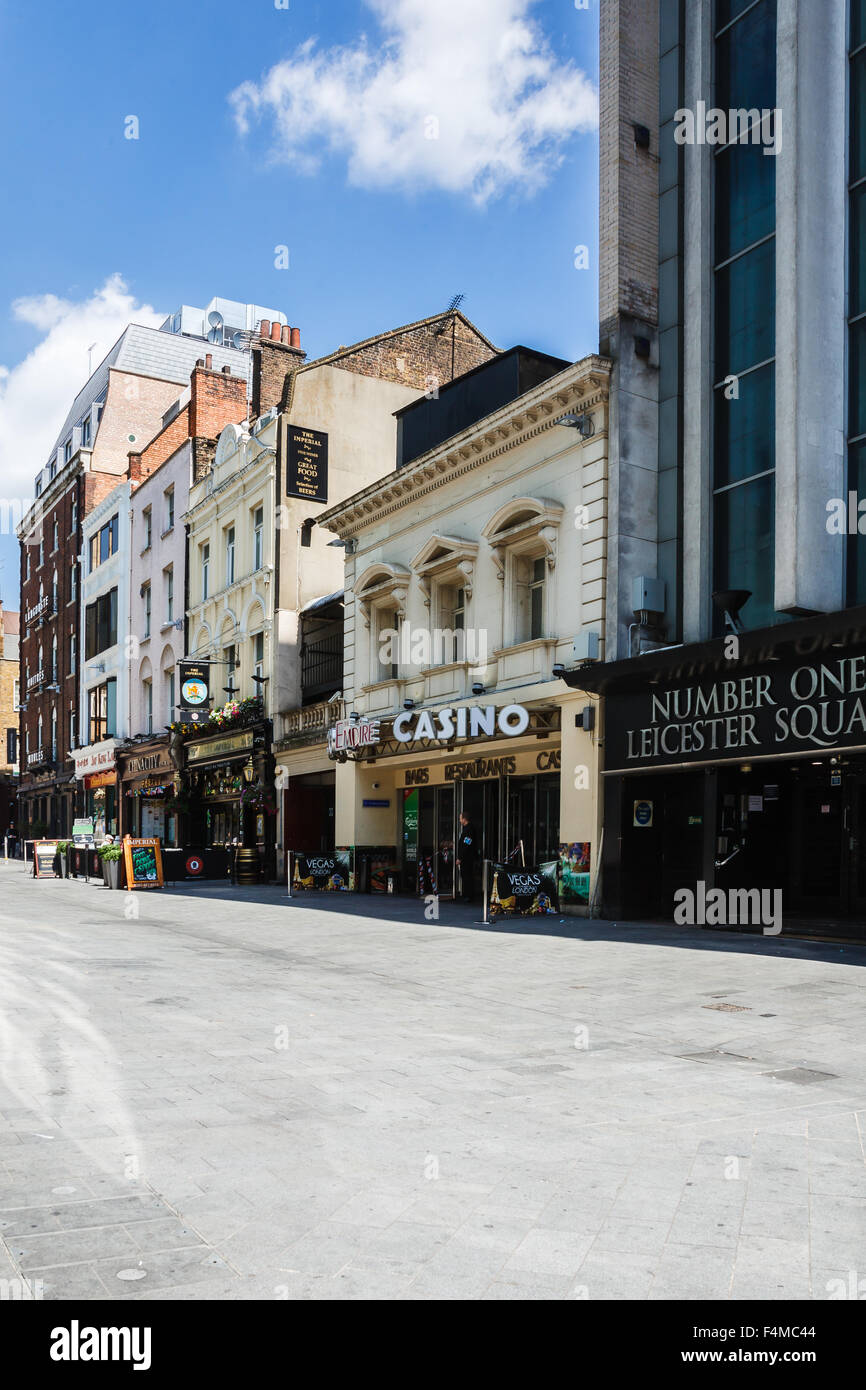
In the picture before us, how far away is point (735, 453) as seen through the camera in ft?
59.3

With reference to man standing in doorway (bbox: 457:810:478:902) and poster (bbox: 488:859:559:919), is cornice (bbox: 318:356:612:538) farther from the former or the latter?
poster (bbox: 488:859:559:919)

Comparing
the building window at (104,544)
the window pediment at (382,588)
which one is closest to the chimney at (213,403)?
the building window at (104,544)

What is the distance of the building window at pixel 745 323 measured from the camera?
17344 millimetres

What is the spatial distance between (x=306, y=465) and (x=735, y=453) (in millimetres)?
16733

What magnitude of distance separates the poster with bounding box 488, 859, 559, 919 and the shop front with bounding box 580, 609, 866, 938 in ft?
4.46

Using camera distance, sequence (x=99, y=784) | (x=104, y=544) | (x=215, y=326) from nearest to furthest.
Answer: (x=99, y=784) → (x=104, y=544) → (x=215, y=326)

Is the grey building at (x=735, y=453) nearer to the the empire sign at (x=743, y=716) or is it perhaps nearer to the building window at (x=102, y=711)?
the the empire sign at (x=743, y=716)

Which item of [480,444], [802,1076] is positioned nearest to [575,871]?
[480,444]

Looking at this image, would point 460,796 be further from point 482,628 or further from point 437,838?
point 482,628

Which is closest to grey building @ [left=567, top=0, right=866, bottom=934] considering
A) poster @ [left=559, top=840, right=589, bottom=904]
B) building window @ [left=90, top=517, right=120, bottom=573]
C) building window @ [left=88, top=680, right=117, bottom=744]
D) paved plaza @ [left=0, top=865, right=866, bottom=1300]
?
poster @ [left=559, top=840, right=589, bottom=904]

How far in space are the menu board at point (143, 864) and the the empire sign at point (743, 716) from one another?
1329 cm

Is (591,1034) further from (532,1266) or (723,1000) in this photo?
(532,1266)

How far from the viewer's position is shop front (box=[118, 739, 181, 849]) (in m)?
40.3
